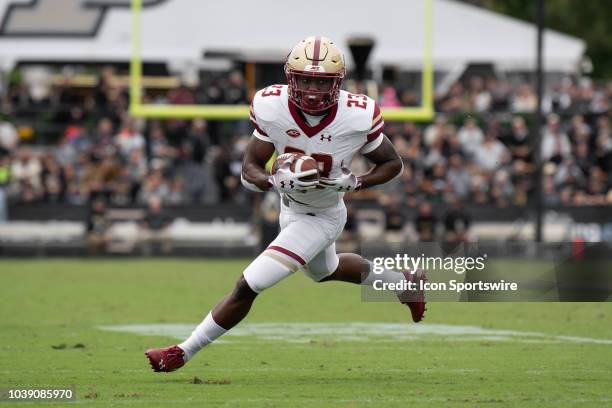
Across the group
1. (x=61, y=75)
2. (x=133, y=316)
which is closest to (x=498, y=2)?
(x=61, y=75)

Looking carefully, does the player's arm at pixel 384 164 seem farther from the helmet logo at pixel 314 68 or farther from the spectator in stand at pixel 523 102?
the spectator in stand at pixel 523 102

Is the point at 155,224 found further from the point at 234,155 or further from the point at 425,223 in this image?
the point at 425,223

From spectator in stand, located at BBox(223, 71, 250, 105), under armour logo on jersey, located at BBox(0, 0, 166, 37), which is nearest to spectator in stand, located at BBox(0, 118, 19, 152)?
under armour logo on jersey, located at BBox(0, 0, 166, 37)

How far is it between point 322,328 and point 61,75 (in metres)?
15.7

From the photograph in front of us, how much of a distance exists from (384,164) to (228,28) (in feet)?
37.6

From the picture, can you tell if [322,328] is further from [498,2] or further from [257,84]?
[498,2]

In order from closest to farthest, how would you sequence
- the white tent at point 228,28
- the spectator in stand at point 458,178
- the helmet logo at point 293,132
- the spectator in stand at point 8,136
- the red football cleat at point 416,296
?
the helmet logo at point 293,132 < the red football cleat at point 416,296 < the white tent at point 228,28 < the spectator in stand at point 458,178 < the spectator in stand at point 8,136

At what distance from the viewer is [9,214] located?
20.7 metres

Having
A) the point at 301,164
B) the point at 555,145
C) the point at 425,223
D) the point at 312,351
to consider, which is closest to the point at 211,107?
the point at 425,223

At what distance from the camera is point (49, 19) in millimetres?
19828

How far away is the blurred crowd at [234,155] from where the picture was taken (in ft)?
68.3

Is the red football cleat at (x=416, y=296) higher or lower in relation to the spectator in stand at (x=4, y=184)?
higher

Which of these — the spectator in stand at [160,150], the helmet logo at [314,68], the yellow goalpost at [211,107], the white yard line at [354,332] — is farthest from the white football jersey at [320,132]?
the spectator in stand at [160,150]

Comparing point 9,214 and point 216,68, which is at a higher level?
point 216,68
